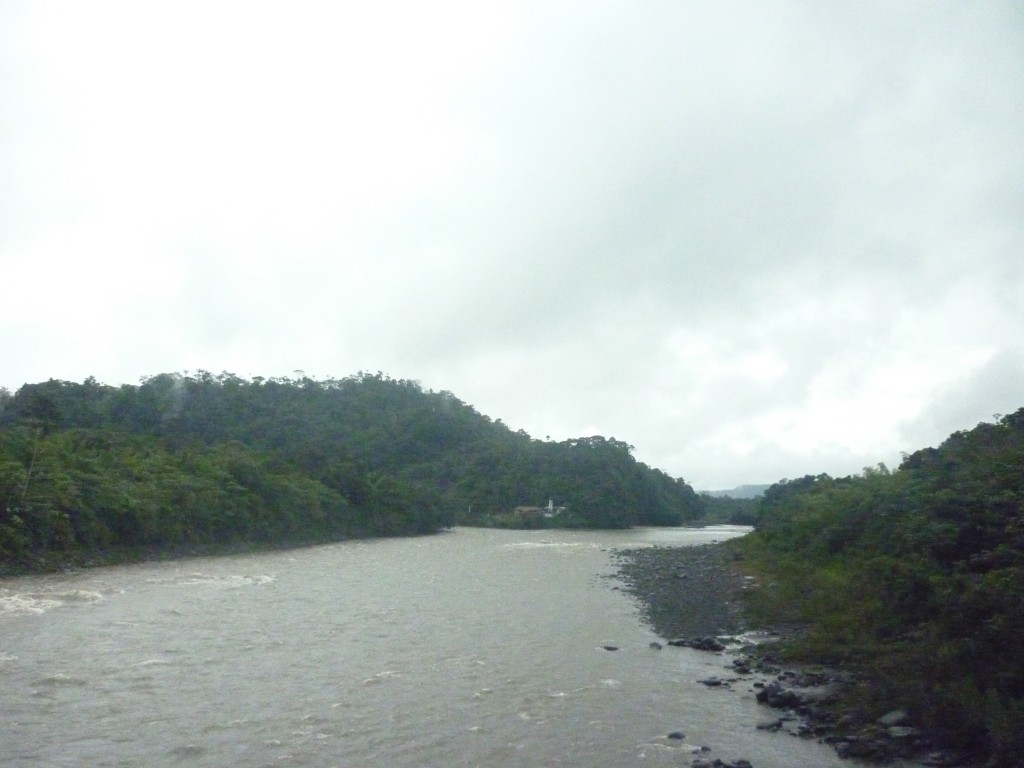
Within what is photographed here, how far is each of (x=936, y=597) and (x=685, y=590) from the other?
14.4 meters

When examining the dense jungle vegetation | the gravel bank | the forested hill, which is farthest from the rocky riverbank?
the forested hill

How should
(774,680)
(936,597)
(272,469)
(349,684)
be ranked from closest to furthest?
1. (936,597)
2. (349,684)
3. (774,680)
4. (272,469)

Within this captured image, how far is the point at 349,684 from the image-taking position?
475 inches

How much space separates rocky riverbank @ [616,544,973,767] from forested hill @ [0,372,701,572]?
19674mm

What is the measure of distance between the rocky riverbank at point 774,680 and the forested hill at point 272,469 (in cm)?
1967

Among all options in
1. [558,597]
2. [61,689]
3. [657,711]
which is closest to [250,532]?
[558,597]

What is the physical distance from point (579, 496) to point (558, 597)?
5662 centimetres

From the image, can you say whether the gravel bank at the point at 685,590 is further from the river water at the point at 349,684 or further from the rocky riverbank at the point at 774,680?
the river water at the point at 349,684

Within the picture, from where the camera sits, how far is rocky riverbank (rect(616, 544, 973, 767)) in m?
8.72

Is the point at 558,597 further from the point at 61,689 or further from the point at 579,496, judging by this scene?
the point at 579,496

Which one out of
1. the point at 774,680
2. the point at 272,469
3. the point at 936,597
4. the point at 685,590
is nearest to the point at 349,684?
the point at 774,680

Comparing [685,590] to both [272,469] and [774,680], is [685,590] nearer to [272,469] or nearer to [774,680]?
[774,680]

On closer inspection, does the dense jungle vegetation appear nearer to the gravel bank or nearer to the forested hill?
the gravel bank

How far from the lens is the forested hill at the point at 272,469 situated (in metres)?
28.4
